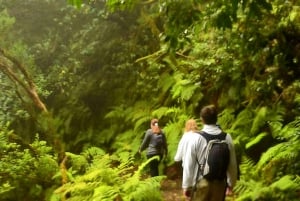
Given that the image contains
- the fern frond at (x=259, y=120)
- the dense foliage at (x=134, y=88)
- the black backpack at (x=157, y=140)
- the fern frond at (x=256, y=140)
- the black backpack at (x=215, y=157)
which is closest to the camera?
the black backpack at (x=215, y=157)

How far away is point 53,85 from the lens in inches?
586

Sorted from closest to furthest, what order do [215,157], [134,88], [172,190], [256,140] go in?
[215,157] < [256,140] < [172,190] < [134,88]

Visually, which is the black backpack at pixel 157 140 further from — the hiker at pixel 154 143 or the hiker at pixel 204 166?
the hiker at pixel 204 166

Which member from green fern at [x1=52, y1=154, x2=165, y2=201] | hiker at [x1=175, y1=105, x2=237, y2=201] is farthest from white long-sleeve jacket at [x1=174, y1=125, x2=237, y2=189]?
green fern at [x1=52, y1=154, x2=165, y2=201]

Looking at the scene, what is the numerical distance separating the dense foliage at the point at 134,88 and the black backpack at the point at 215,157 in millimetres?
1037

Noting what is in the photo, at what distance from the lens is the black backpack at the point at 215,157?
4.93 m

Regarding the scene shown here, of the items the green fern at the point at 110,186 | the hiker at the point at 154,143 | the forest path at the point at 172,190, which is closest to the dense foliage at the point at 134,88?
the green fern at the point at 110,186

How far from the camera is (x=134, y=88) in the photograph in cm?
1462

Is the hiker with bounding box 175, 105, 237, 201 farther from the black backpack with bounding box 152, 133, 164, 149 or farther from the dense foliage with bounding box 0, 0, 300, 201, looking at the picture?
the black backpack with bounding box 152, 133, 164, 149

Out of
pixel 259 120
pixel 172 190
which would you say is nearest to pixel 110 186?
pixel 172 190

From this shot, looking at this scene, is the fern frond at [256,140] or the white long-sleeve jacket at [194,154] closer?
the white long-sleeve jacket at [194,154]

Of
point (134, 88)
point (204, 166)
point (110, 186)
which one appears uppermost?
point (134, 88)

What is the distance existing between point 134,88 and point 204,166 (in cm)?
973

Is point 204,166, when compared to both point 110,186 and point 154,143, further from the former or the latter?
point 154,143
